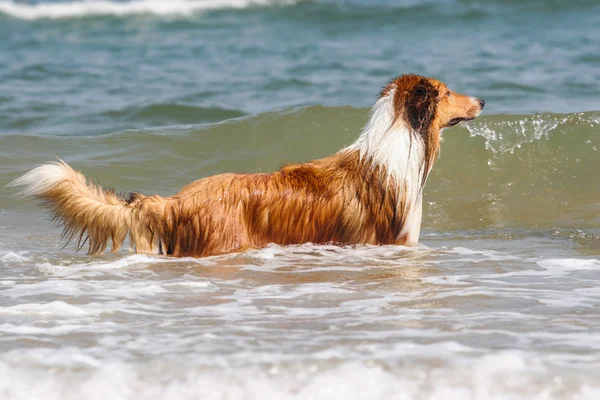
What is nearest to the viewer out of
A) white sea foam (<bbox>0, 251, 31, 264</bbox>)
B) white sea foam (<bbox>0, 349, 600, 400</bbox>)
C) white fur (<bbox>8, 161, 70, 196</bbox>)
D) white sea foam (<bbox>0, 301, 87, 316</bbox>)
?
white sea foam (<bbox>0, 349, 600, 400</bbox>)

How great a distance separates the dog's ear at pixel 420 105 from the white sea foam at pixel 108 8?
23.1m

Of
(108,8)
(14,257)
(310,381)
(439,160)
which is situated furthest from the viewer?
(108,8)

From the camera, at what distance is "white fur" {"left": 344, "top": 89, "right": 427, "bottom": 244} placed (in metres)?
7.05

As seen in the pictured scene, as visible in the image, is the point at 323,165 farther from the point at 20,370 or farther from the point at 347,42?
the point at 347,42

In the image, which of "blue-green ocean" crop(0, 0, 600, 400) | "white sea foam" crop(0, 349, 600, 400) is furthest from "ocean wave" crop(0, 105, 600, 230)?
"white sea foam" crop(0, 349, 600, 400)

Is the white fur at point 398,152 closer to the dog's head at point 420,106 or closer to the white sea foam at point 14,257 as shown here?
the dog's head at point 420,106

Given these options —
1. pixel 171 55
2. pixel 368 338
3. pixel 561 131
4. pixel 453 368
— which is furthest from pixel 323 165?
pixel 171 55

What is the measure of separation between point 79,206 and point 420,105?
8.61 ft

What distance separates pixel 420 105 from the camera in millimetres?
7055

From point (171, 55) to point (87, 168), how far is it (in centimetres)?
1053

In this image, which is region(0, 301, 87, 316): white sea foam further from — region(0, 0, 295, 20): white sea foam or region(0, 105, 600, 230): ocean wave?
region(0, 0, 295, 20): white sea foam

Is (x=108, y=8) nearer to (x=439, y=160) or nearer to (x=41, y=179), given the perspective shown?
(x=439, y=160)

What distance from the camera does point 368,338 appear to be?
4523 millimetres

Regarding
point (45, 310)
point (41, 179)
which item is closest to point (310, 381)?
point (45, 310)
